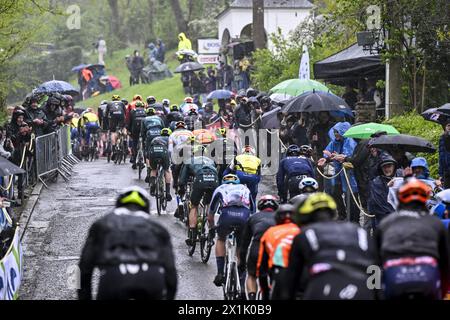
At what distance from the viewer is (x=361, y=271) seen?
7664mm

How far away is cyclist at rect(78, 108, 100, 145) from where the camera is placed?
30.6 metres

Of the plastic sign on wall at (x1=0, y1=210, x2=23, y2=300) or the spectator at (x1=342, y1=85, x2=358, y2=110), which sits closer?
the plastic sign on wall at (x1=0, y1=210, x2=23, y2=300)

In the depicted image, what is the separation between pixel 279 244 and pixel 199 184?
6234 mm

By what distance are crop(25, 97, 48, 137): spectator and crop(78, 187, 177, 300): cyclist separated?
14.8 meters

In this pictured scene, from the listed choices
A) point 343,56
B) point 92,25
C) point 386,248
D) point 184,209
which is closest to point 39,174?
point 184,209

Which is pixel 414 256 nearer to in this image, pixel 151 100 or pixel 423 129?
pixel 423 129

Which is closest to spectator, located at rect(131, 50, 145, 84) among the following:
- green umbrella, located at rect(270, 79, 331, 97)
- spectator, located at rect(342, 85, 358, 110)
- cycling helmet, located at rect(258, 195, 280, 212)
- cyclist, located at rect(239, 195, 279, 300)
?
spectator, located at rect(342, 85, 358, 110)

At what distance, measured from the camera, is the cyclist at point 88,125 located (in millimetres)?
30564

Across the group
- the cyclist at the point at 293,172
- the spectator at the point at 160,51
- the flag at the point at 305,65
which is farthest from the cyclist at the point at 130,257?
the spectator at the point at 160,51

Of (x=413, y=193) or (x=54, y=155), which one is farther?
(x=54, y=155)

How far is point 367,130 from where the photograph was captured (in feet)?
→ 52.0

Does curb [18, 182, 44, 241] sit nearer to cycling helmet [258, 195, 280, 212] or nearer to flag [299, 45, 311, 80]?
cycling helmet [258, 195, 280, 212]

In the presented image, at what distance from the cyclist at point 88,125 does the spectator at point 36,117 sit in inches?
276

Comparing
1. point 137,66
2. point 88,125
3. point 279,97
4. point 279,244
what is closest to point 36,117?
point 88,125
